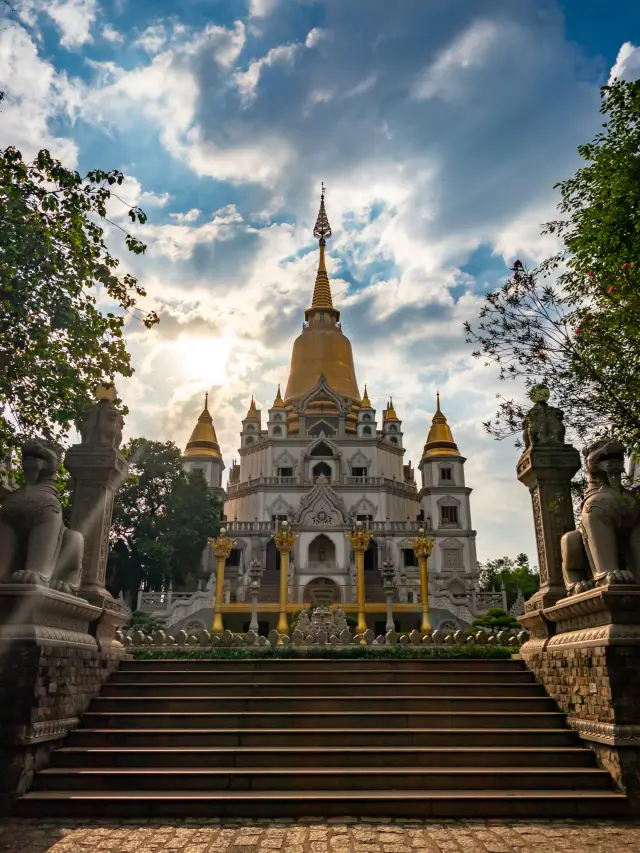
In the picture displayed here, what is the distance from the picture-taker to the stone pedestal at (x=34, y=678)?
22.4 feet

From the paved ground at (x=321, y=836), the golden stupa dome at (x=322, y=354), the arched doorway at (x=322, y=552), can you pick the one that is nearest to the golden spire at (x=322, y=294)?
the golden stupa dome at (x=322, y=354)

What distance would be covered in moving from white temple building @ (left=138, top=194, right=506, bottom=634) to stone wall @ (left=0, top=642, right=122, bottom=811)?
86.7 ft

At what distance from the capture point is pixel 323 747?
7742mm

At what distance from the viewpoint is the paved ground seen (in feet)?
18.1

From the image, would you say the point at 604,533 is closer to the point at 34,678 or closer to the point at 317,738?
the point at 317,738

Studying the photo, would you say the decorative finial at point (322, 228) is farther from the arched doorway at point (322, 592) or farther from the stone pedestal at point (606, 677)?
the stone pedestal at point (606, 677)

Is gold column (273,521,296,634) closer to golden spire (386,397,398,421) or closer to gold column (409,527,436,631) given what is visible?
gold column (409,527,436,631)

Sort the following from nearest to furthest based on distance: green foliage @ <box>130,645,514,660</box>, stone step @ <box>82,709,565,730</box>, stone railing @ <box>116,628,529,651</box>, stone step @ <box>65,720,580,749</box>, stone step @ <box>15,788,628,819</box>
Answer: stone step @ <box>15,788,628,819</box>
stone step @ <box>65,720,580,749</box>
stone step @ <box>82,709,565,730</box>
green foliage @ <box>130,645,514,660</box>
stone railing @ <box>116,628,529,651</box>

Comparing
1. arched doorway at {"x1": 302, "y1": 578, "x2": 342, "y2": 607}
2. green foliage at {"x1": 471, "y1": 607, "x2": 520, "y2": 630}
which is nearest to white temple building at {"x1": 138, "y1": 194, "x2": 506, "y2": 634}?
arched doorway at {"x1": 302, "y1": 578, "x2": 342, "y2": 607}

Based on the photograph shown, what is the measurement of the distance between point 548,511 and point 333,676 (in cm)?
404

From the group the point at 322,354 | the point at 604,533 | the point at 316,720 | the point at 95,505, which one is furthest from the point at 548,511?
the point at 322,354

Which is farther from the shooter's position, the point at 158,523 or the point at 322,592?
the point at 322,592

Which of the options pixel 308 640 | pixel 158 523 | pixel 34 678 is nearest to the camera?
pixel 34 678

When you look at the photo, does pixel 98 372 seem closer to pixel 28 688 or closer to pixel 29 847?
pixel 28 688
